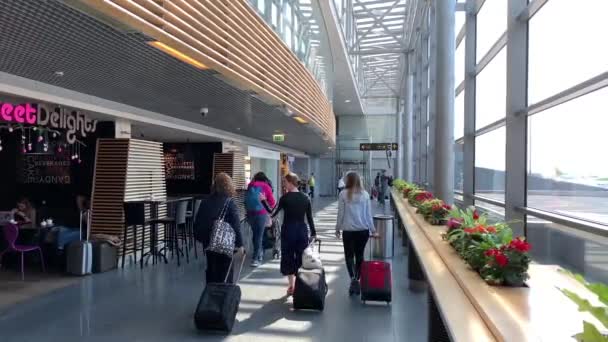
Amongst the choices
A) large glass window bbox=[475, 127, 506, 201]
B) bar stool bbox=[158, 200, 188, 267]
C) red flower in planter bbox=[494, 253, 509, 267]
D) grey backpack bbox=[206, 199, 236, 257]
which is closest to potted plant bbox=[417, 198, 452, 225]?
large glass window bbox=[475, 127, 506, 201]

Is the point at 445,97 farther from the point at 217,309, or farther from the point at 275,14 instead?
the point at 217,309

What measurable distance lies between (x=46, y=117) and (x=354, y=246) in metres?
4.63

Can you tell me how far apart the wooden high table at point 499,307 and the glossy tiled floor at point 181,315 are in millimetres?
1275

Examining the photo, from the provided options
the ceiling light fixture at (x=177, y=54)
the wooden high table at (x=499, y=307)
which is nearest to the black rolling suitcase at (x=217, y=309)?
the wooden high table at (x=499, y=307)

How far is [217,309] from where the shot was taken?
4199 millimetres

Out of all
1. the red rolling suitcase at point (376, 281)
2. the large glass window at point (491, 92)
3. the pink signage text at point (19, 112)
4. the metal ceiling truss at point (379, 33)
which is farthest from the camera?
the metal ceiling truss at point (379, 33)

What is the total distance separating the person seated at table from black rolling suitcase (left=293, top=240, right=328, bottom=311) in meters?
5.51

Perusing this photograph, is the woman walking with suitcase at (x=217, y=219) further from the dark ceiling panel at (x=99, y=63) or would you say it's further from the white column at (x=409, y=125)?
the white column at (x=409, y=125)

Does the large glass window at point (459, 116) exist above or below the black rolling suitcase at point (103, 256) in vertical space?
above

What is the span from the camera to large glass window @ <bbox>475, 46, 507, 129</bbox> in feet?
20.1

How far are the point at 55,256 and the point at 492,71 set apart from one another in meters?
7.65

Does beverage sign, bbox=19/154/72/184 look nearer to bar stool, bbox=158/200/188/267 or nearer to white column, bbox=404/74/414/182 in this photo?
bar stool, bbox=158/200/188/267

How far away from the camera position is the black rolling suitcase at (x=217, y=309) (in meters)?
4.20

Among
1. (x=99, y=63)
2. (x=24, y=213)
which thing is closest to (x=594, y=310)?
(x=99, y=63)
